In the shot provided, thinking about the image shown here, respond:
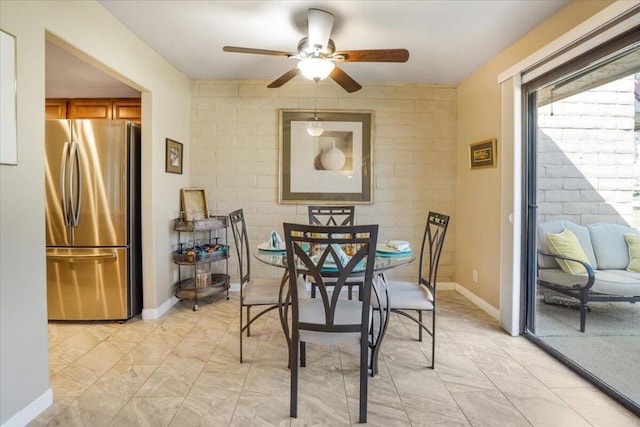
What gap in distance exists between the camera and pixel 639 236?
1976 millimetres

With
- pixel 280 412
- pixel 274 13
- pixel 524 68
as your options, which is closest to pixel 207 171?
pixel 274 13

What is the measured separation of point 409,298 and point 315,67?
1.66m

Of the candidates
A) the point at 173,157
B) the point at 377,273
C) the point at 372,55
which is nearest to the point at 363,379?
the point at 377,273

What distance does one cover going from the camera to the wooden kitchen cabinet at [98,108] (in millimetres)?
4121

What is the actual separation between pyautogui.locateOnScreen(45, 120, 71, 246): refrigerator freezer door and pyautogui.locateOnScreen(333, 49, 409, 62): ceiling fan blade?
7.50ft

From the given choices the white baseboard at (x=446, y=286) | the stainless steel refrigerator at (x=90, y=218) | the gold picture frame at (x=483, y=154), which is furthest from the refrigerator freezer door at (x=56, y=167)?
the white baseboard at (x=446, y=286)

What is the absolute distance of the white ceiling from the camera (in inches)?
92.3

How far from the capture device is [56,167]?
284 centimetres

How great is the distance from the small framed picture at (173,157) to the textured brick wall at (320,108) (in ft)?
1.03

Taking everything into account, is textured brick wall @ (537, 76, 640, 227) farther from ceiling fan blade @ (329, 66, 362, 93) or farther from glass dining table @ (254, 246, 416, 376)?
ceiling fan blade @ (329, 66, 362, 93)

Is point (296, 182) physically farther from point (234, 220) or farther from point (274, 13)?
point (274, 13)

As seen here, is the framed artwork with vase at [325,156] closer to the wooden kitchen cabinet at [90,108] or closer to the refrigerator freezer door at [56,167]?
the refrigerator freezer door at [56,167]

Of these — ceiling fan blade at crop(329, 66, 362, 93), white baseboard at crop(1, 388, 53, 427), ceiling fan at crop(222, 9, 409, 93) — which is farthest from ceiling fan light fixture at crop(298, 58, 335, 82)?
white baseboard at crop(1, 388, 53, 427)

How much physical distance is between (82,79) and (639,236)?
4772 mm
